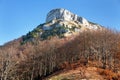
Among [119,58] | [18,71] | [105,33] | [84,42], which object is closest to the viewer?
[119,58]

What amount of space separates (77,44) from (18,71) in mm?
26261

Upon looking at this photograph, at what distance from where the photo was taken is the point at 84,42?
96.4 meters

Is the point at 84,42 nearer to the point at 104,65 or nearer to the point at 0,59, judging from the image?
the point at 104,65

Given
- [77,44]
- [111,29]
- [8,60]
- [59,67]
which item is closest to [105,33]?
[111,29]

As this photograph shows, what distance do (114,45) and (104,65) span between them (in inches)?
302

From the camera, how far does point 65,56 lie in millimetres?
105312

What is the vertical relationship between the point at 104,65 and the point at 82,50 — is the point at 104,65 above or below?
below

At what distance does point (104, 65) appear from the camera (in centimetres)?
8006

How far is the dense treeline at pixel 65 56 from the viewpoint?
8219cm

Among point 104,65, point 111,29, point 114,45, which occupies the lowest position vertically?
point 104,65

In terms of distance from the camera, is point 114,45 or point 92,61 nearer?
point 114,45

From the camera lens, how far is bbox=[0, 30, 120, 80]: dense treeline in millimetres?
82188

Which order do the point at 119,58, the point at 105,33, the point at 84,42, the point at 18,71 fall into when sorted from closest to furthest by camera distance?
the point at 119,58 → the point at 105,33 → the point at 84,42 → the point at 18,71

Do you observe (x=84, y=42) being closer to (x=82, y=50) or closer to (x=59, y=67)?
(x=82, y=50)
